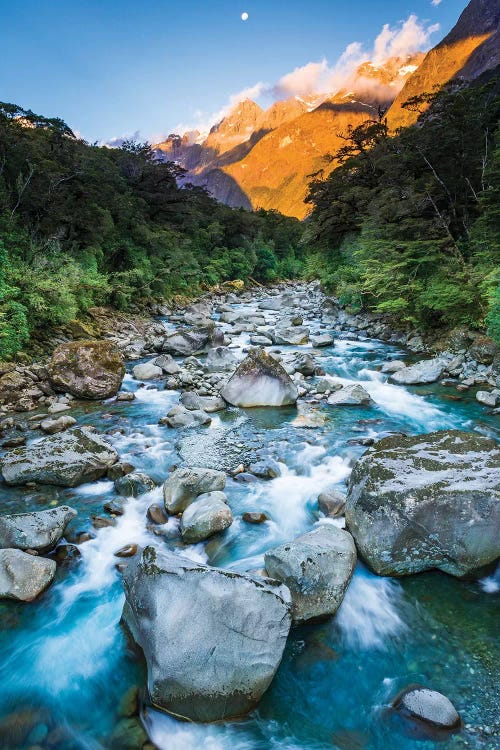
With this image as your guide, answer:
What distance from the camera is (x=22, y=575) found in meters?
3.79

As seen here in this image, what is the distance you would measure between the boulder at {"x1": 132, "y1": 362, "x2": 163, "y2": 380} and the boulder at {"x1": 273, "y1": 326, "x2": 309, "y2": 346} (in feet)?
19.3

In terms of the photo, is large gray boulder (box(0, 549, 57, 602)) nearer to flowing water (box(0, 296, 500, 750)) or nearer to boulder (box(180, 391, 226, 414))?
flowing water (box(0, 296, 500, 750))

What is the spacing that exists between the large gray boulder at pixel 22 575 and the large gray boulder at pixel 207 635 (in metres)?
1.36

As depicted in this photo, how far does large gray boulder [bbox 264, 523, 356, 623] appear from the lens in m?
3.46

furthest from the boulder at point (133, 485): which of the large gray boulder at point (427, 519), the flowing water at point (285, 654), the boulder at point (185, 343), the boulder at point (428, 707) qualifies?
the boulder at point (185, 343)

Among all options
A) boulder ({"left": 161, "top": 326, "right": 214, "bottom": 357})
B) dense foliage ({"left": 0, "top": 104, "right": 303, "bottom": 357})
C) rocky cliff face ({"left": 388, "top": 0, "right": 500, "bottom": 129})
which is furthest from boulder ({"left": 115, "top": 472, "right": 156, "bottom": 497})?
rocky cliff face ({"left": 388, "top": 0, "right": 500, "bottom": 129})

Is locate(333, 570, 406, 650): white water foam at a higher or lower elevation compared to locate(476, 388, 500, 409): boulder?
lower

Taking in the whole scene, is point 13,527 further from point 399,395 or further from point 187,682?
point 399,395

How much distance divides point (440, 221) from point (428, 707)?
1558 cm

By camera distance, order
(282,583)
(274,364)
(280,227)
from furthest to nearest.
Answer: (280,227) → (274,364) → (282,583)

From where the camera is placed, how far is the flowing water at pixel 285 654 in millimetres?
2748

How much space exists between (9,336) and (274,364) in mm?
6735

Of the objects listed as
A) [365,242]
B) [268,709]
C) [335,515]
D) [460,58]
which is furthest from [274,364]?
[460,58]

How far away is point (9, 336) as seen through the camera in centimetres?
957
